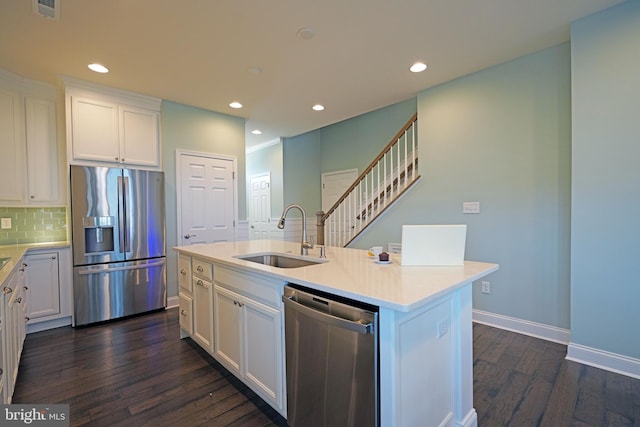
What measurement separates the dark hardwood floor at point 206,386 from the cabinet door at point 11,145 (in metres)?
1.57

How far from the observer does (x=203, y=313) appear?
2.45 metres

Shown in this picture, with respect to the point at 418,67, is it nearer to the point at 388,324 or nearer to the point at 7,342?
the point at 388,324

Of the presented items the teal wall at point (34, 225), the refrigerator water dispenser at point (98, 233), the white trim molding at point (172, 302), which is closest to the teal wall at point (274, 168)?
the white trim molding at point (172, 302)

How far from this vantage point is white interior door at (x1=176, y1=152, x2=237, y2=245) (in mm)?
4094

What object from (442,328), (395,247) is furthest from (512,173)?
(442,328)

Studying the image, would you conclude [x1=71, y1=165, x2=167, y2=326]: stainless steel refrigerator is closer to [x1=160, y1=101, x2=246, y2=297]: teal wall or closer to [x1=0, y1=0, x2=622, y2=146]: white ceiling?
[x1=160, y1=101, x2=246, y2=297]: teal wall

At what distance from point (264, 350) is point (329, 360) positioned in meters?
0.57

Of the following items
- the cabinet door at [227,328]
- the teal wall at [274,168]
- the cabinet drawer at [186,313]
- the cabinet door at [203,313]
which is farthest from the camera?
the teal wall at [274,168]

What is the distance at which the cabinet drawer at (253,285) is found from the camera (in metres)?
1.69

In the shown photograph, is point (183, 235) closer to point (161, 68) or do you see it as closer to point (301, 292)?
point (161, 68)

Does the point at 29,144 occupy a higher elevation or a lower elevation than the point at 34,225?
higher

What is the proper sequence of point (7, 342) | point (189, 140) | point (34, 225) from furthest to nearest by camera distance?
point (189, 140), point (34, 225), point (7, 342)

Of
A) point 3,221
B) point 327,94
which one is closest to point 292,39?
point 327,94

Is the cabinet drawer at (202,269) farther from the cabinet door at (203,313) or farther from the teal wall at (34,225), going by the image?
the teal wall at (34,225)
